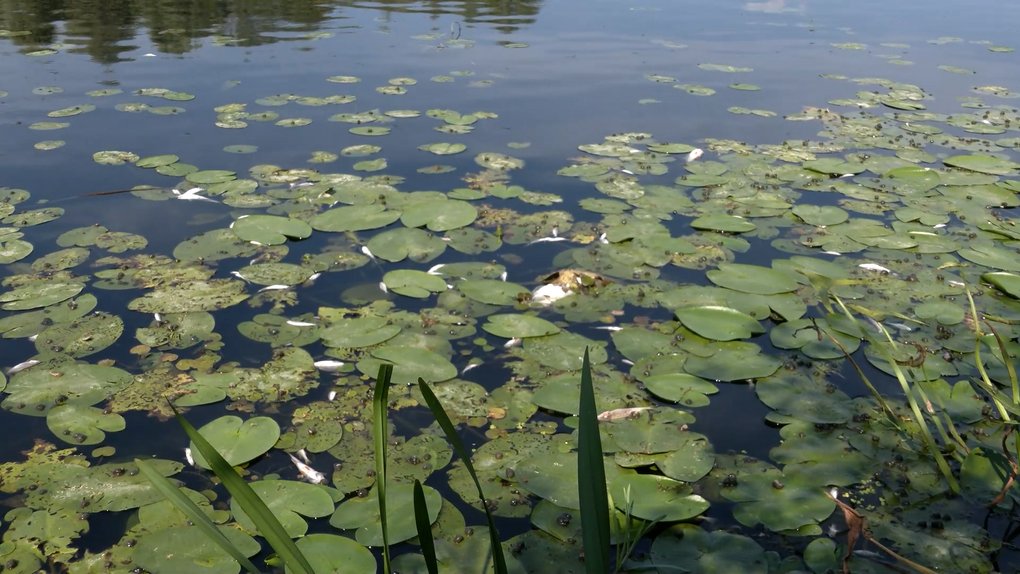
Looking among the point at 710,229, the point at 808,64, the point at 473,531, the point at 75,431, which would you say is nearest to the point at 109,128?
the point at 75,431

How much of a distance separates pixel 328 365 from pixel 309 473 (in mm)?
600

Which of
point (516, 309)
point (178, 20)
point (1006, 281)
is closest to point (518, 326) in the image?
point (516, 309)

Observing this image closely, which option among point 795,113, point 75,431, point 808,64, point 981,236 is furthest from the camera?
point 808,64

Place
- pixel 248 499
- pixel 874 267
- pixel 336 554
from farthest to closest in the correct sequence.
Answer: pixel 874 267, pixel 336 554, pixel 248 499

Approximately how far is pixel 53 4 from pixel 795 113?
9.39 metres

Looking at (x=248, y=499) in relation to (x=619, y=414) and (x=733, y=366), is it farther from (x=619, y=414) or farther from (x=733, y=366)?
(x=733, y=366)

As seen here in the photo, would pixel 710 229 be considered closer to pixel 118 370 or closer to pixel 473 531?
pixel 473 531

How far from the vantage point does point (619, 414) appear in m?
2.64

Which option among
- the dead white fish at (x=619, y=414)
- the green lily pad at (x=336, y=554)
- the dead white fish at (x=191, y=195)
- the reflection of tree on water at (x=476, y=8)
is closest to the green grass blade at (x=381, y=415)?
the green lily pad at (x=336, y=554)

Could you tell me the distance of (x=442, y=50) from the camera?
8.34 meters

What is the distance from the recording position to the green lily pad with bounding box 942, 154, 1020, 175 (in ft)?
16.3

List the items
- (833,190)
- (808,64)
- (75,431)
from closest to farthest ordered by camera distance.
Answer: (75,431)
(833,190)
(808,64)

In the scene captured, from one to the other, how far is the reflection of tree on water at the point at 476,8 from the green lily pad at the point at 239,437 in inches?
326

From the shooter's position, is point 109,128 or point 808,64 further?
point 808,64
